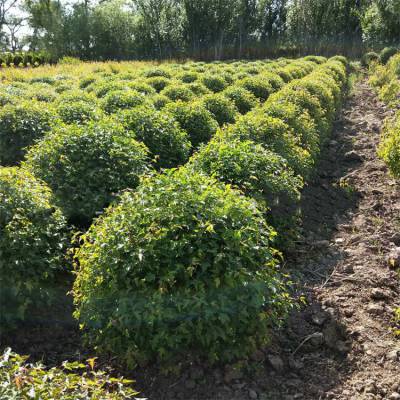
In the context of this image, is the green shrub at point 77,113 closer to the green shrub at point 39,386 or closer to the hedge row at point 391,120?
the hedge row at point 391,120

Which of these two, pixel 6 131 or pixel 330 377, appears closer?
pixel 330 377

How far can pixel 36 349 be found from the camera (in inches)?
136

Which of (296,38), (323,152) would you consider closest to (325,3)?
(296,38)

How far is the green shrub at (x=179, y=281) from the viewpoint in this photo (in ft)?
9.28

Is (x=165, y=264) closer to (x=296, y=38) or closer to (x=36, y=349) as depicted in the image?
(x=36, y=349)

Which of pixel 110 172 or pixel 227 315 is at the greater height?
pixel 110 172

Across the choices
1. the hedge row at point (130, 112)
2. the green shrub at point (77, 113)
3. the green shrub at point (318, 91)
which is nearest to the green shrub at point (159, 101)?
the hedge row at point (130, 112)

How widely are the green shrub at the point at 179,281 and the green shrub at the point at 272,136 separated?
7.60ft

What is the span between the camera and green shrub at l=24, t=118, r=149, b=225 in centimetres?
437

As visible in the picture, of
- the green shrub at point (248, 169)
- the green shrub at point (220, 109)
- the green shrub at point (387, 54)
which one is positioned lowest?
the green shrub at point (248, 169)

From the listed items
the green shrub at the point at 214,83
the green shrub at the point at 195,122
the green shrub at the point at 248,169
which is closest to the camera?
the green shrub at the point at 248,169

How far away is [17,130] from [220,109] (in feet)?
10.1

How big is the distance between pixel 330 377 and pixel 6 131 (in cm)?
459

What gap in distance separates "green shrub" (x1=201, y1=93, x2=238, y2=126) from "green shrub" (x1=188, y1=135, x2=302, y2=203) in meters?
2.92
